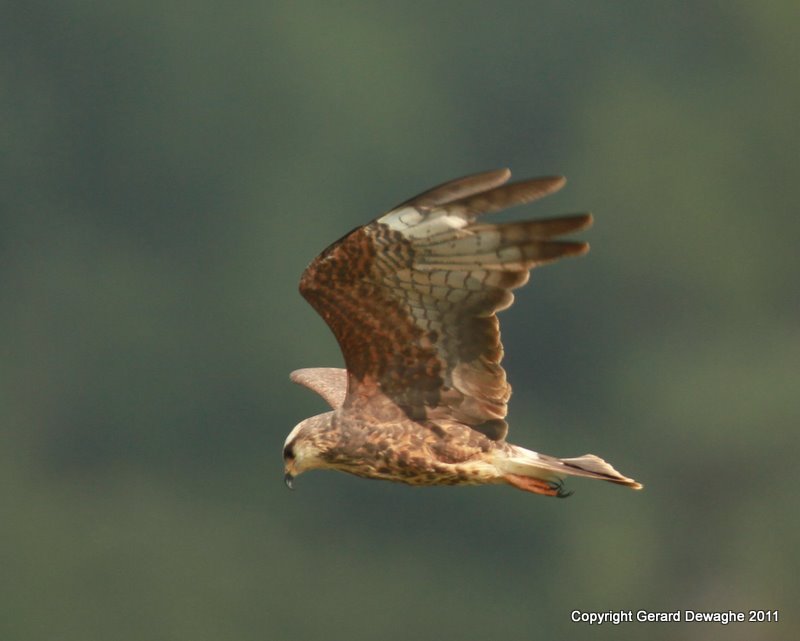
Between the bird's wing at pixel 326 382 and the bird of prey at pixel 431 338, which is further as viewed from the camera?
the bird's wing at pixel 326 382

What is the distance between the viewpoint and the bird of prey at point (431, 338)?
9.00m

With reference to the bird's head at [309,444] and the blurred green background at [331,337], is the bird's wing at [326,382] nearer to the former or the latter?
the bird's head at [309,444]

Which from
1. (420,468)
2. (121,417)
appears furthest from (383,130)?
(420,468)

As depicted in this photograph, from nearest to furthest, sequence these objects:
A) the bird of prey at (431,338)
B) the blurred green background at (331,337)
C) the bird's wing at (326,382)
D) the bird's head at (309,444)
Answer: the bird of prey at (431,338)
the bird's head at (309,444)
the bird's wing at (326,382)
the blurred green background at (331,337)

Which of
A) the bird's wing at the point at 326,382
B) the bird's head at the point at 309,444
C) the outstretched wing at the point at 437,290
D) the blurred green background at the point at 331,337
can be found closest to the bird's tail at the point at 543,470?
the outstretched wing at the point at 437,290

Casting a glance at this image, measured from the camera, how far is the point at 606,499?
48.4m

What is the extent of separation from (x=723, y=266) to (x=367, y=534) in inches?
671

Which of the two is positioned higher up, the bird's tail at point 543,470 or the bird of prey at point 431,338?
the bird of prey at point 431,338

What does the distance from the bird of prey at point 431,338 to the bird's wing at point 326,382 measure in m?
0.91

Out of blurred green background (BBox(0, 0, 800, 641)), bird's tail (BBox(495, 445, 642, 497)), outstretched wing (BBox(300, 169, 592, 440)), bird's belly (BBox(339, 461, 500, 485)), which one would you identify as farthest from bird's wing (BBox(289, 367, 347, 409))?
blurred green background (BBox(0, 0, 800, 641))

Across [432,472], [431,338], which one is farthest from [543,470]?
[431,338]

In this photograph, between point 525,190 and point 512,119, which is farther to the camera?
point 512,119

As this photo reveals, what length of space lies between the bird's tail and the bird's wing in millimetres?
1368

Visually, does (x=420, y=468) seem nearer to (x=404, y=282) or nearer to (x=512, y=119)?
(x=404, y=282)
